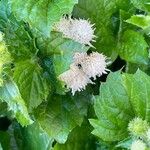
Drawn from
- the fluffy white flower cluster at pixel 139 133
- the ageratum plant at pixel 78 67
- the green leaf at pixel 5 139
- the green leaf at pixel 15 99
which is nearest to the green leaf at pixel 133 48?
the ageratum plant at pixel 78 67

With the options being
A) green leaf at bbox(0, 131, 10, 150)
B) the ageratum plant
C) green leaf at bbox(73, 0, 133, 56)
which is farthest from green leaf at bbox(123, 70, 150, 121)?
green leaf at bbox(0, 131, 10, 150)

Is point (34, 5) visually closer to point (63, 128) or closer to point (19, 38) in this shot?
point (19, 38)

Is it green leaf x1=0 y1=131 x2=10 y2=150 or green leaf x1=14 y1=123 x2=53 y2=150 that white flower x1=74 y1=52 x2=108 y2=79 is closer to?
green leaf x1=14 y1=123 x2=53 y2=150

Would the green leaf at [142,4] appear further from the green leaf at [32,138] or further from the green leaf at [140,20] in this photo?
the green leaf at [32,138]

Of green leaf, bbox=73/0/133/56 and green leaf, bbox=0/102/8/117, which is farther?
green leaf, bbox=0/102/8/117

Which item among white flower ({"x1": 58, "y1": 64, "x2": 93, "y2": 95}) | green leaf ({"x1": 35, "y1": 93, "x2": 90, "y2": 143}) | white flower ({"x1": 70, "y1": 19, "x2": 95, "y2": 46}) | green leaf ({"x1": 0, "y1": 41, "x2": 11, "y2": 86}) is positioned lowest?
green leaf ({"x1": 35, "y1": 93, "x2": 90, "y2": 143})

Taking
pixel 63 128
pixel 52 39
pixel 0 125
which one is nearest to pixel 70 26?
pixel 52 39
